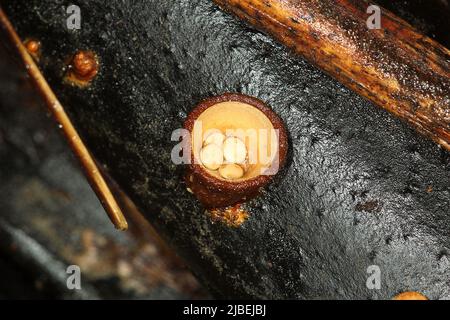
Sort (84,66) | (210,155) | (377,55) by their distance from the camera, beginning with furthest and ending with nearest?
(84,66)
(377,55)
(210,155)

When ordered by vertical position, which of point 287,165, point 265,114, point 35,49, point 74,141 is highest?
point 35,49

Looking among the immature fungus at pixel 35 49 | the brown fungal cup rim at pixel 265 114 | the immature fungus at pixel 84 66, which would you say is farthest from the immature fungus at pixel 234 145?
the immature fungus at pixel 35 49

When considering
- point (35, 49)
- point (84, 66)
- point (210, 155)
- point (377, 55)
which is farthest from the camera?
point (35, 49)

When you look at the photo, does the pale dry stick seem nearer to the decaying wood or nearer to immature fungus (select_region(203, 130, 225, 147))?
immature fungus (select_region(203, 130, 225, 147))

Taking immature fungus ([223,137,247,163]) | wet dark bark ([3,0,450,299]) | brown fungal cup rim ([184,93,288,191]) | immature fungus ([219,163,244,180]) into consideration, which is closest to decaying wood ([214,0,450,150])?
wet dark bark ([3,0,450,299])

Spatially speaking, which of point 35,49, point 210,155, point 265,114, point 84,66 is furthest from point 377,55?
point 35,49

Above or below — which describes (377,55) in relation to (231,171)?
above

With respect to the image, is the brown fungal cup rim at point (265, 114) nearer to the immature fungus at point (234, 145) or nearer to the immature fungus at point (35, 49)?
the immature fungus at point (234, 145)

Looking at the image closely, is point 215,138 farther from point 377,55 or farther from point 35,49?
point 35,49
